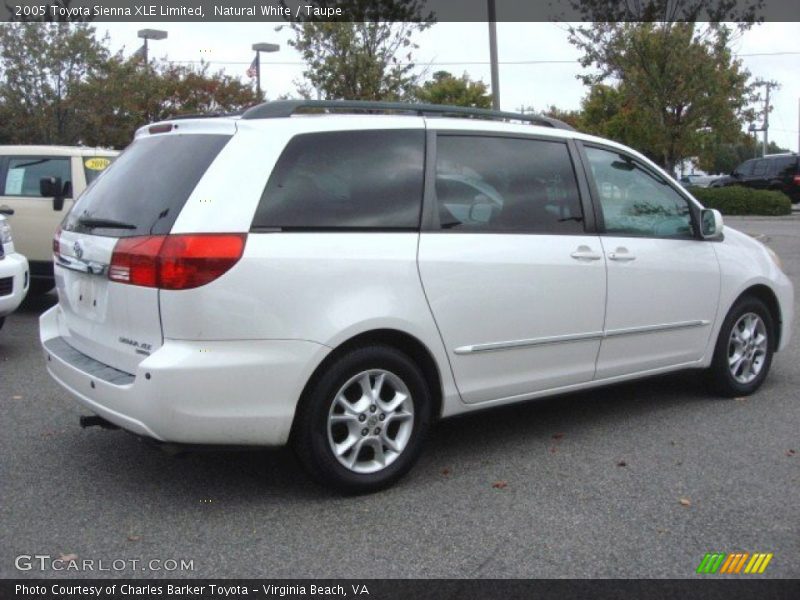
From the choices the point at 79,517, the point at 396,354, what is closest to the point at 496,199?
the point at 396,354

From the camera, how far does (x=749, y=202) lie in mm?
25562

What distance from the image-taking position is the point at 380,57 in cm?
1852

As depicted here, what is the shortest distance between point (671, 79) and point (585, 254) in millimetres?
19184

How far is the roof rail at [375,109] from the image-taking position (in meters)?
4.20

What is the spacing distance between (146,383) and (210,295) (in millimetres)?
455

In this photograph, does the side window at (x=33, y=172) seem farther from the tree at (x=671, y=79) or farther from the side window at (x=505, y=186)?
the tree at (x=671, y=79)

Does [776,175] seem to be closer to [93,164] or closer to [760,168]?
[760,168]

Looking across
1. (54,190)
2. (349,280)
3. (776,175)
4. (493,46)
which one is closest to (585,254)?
(349,280)

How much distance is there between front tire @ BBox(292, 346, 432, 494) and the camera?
3.98 metres

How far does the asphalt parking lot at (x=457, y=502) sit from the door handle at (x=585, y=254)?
3.43 feet

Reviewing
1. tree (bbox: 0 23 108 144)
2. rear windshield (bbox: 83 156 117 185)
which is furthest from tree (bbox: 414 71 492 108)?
rear windshield (bbox: 83 156 117 185)

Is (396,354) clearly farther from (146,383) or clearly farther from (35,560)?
(35,560)

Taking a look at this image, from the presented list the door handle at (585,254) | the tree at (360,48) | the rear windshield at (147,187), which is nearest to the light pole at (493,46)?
the tree at (360,48)

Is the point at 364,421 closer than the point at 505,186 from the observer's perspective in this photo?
Yes
